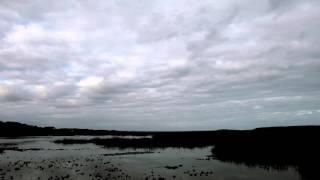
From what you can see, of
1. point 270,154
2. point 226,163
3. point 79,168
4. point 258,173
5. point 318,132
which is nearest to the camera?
point 258,173

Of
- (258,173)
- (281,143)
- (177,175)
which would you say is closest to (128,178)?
(177,175)

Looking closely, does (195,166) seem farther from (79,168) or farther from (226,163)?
(79,168)

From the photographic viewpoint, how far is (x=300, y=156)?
51.5 meters

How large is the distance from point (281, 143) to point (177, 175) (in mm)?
32685

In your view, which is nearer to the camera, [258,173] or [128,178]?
[128,178]

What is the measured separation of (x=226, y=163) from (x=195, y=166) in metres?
5.30

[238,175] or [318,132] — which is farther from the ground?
[318,132]

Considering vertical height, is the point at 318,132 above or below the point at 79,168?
above

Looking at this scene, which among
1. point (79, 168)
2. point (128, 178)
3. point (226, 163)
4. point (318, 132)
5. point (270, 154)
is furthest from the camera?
point (318, 132)

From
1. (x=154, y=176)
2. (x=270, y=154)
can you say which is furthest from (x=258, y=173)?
(x=270, y=154)

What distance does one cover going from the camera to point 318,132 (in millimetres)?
64438

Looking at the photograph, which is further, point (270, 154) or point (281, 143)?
point (281, 143)

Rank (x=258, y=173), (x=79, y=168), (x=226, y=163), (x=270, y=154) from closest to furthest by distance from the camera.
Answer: (x=258, y=173)
(x=79, y=168)
(x=226, y=163)
(x=270, y=154)

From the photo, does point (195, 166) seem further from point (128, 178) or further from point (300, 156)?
point (300, 156)
